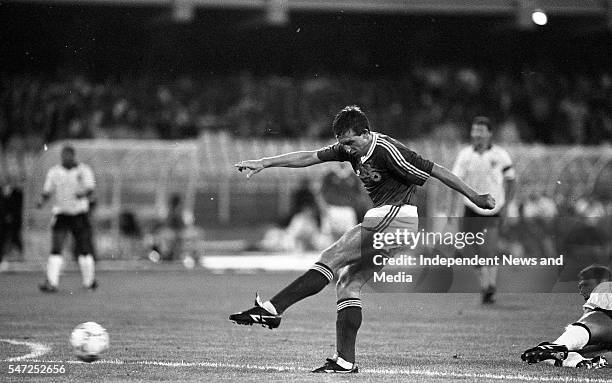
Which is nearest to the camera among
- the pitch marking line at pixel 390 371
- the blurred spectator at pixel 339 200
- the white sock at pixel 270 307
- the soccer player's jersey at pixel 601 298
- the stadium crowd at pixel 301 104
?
the pitch marking line at pixel 390 371

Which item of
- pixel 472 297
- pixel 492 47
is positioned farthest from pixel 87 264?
pixel 492 47

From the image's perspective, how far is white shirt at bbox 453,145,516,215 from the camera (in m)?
14.3

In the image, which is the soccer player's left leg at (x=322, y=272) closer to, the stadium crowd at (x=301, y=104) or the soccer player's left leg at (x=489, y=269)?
the soccer player's left leg at (x=489, y=269)

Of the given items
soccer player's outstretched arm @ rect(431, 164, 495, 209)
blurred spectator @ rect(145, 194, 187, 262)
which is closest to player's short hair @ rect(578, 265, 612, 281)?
soccer player's outstretched arm @ rect(431, 164, 495, 209)

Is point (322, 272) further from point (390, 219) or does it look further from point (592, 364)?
point (592, 364)

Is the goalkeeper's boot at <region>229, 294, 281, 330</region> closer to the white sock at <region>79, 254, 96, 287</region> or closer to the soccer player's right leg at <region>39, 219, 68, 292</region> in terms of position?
Answer: the soccer player's right leg at <region>39, 219, 68, 292</region>

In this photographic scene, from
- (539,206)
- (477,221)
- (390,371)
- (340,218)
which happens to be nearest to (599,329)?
(390,371)

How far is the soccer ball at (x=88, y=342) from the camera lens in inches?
312

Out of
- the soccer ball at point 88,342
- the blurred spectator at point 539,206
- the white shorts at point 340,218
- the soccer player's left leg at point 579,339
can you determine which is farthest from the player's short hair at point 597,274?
the blurred spectator at point 539,206

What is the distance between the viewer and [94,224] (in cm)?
2398

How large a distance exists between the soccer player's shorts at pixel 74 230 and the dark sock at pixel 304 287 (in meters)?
9.32

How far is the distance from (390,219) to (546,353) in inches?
60.1

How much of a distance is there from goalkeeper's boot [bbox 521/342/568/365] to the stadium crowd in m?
20.9

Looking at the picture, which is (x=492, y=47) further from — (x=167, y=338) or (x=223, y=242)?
(x=167, y=338)
